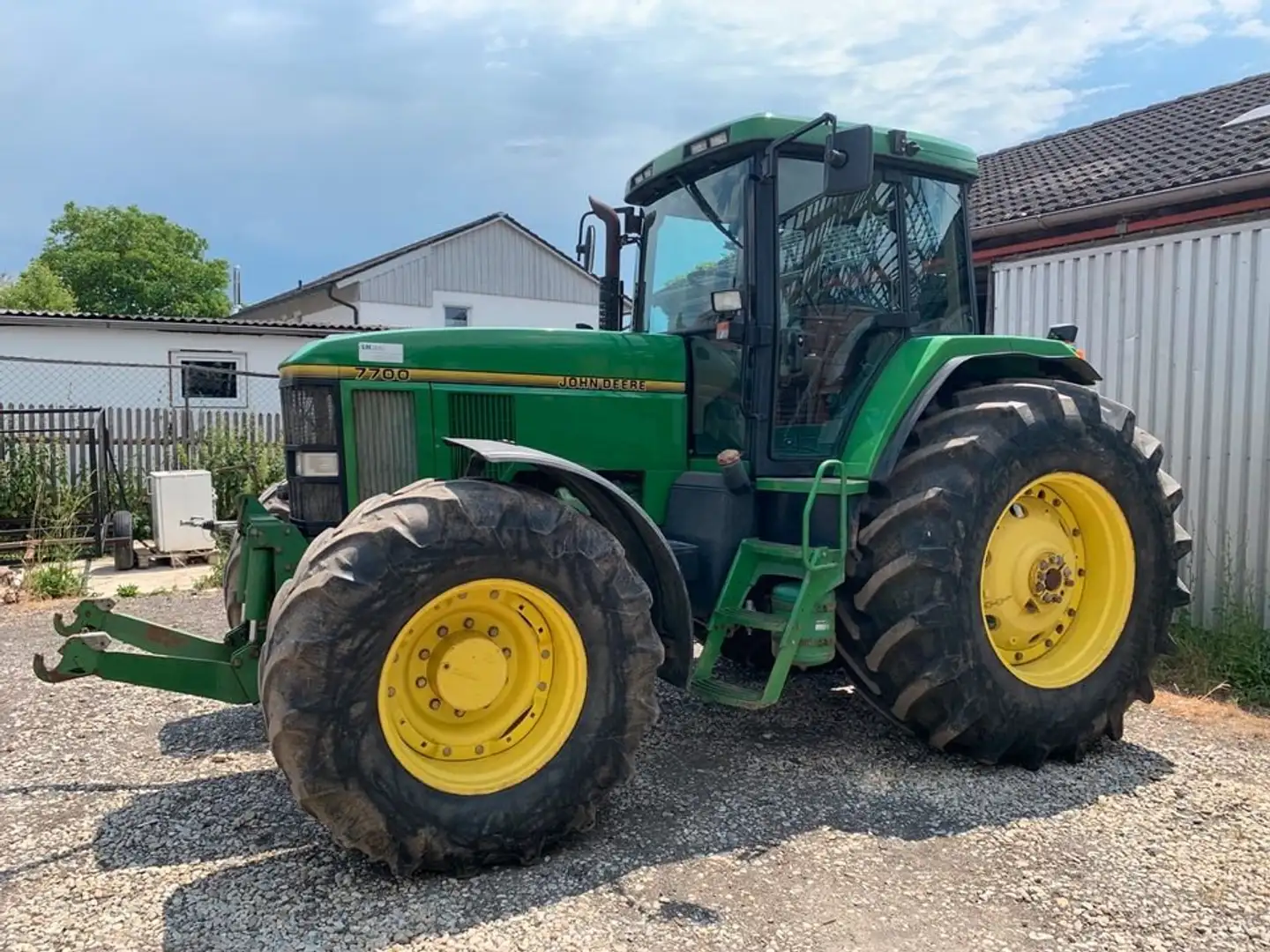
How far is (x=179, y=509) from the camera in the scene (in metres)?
10.1

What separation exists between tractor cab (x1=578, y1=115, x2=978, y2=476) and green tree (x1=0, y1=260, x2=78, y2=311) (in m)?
38.2

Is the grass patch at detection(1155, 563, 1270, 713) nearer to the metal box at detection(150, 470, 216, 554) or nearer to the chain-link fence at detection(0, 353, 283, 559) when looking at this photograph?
the metal box at detection(150, 470, 216, 554)

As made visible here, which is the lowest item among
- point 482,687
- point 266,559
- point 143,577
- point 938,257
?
point 143,577

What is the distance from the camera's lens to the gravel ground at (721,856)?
2896 millimetres

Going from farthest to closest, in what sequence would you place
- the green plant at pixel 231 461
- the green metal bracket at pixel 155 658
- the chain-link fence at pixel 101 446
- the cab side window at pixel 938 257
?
the green plant at pixel 231 461, the chain-link fence at pixel 101 446, the cab side window at pixel 938 257, the green metal bracket at pixel 155 658

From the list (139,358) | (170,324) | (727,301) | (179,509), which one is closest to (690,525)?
(727,301)

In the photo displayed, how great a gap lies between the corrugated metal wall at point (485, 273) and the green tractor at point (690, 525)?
1948 centimetres

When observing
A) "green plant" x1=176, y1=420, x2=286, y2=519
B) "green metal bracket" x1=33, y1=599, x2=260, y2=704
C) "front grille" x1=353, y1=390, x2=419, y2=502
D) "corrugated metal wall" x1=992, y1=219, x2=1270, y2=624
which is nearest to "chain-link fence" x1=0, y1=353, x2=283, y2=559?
"green plant" x1=176, y1=420, x2=286, y2=519

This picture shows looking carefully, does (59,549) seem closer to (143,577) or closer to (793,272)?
(143,577)

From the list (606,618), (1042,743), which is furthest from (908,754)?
(606,618)

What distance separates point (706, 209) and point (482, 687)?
2412 millimetres

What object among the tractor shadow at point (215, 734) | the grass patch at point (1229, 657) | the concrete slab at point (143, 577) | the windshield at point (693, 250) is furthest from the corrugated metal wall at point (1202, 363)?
the concrete slab at point (143, 577)

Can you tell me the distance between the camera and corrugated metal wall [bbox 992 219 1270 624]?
625 cm

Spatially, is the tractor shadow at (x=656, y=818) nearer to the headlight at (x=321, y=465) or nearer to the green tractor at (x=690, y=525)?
the green tractor at (x=690, y=525)
